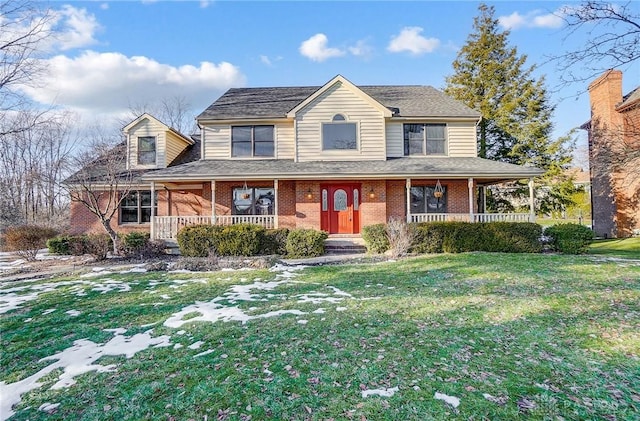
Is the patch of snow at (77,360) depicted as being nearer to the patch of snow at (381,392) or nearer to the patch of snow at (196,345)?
the patch of snow at (196,345)

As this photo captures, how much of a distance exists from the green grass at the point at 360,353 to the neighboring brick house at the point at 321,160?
712cm

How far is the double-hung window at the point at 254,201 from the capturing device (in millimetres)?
14992

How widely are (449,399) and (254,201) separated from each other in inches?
510

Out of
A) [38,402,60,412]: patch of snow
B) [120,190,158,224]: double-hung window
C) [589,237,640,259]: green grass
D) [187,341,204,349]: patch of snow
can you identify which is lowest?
[38,402,60,412]: patch of snow

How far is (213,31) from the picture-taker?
512 inches

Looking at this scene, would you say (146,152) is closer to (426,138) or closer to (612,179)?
(426,138)

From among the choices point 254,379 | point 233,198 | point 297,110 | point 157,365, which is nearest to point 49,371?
point 157,365

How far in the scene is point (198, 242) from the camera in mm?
12047

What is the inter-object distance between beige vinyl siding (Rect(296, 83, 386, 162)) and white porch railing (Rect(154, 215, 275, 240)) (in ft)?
10.4

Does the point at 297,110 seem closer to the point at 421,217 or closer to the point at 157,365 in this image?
the point at 421,217

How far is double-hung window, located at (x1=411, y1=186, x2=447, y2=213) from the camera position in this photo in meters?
15.1

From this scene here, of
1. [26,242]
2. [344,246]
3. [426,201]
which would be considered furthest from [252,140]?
[26,242]

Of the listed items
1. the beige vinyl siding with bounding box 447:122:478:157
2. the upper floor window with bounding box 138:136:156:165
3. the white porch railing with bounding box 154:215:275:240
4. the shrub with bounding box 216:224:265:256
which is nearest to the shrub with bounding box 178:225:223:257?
the shrub with bounding box 216:224:265:256

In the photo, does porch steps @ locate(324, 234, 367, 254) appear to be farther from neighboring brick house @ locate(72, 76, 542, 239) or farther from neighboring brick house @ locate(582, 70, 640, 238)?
neighboring brick house @ locate(582, 70, 640, 238)
